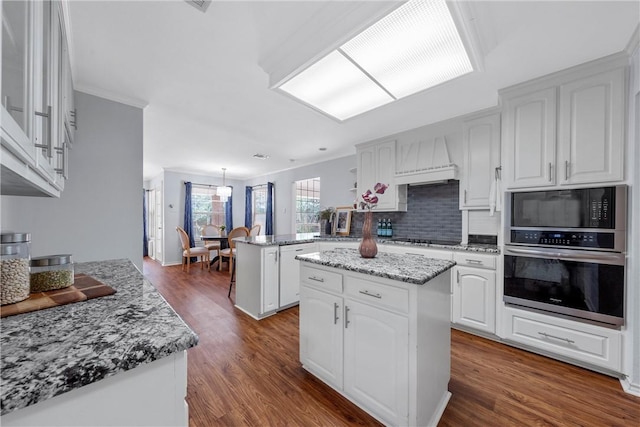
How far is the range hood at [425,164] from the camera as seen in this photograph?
9.71ft

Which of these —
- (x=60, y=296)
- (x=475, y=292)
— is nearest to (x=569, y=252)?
(x=475, y=292)

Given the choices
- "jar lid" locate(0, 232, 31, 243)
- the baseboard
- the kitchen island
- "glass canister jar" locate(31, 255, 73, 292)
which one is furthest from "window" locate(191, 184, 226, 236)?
the baseboard

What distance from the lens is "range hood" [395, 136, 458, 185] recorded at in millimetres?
2960

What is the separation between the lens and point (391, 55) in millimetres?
1550

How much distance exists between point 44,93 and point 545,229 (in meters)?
3.16

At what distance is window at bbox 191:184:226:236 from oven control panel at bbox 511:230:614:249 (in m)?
6.78

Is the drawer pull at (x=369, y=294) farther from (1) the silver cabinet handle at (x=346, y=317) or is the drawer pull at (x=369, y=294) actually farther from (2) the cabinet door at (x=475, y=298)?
(2) the cabinet door at (x=475, y=298)

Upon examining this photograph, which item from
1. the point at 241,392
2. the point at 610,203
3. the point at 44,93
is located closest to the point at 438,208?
the point at 610,203

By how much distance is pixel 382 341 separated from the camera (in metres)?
1.37

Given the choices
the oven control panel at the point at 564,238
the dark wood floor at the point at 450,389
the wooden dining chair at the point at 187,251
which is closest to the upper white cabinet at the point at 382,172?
the oven control panel at the point at 564,238

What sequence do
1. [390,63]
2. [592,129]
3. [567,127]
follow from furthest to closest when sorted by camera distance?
[567,127] < [592,129] < [390,63]

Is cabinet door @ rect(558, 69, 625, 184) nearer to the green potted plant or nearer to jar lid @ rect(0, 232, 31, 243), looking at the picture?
the green potted plant

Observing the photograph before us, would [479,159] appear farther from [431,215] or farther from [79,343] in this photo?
[79,343]

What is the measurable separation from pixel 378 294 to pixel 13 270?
146 cm
